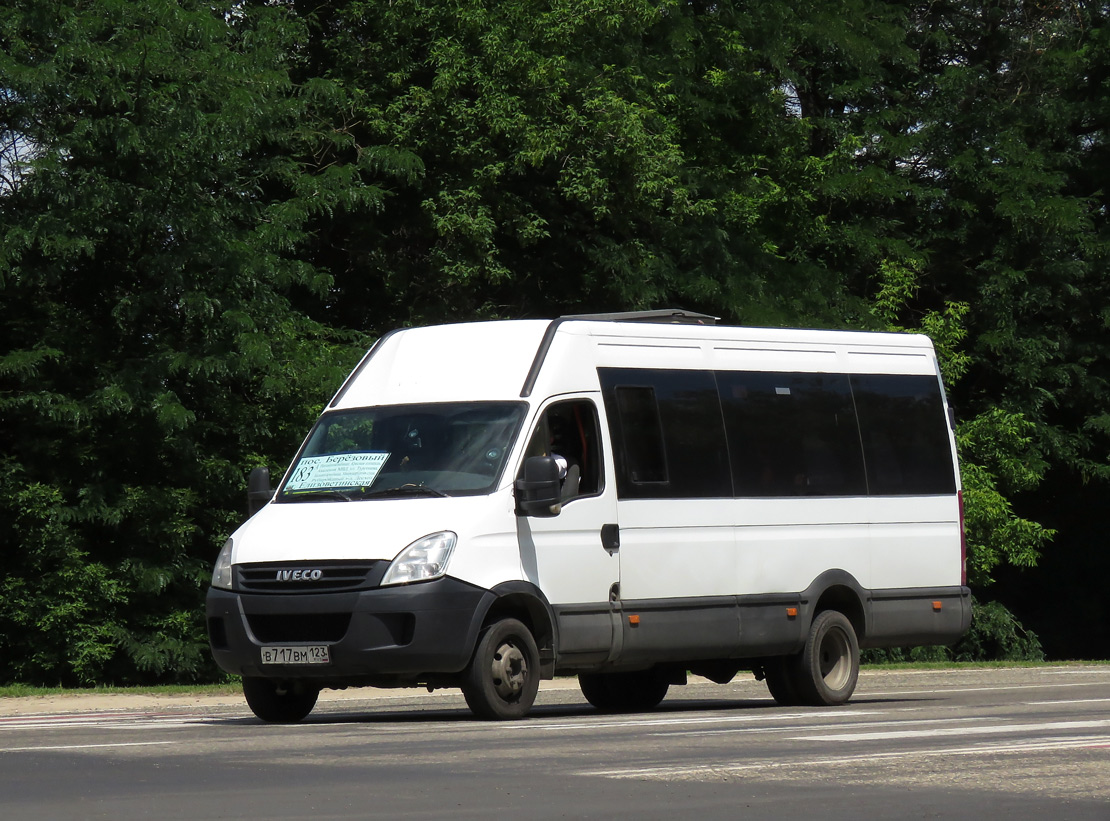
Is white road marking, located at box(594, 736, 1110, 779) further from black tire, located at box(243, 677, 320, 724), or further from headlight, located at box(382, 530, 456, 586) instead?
black tire, located at box(243, 677, 320, 724)

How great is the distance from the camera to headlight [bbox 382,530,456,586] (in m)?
12.6

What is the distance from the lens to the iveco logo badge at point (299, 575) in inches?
503

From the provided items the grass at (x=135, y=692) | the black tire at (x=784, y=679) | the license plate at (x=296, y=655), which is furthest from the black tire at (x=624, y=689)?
the grass at (x=135, y=692)

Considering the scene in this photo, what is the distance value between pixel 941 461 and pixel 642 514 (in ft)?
11.9

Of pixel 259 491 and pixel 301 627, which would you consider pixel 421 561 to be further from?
pixel 259 491

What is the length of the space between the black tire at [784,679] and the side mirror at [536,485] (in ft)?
10.6

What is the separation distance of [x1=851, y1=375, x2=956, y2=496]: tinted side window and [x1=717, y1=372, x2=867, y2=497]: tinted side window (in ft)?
0.56

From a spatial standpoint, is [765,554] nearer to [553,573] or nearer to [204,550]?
[553,573]

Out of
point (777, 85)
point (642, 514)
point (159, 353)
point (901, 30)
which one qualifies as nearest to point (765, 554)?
point (642, 514)

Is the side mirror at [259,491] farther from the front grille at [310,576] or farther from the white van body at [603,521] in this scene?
the front grille at [310,576]

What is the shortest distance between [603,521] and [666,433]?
1.04 metres

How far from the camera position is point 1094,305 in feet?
119

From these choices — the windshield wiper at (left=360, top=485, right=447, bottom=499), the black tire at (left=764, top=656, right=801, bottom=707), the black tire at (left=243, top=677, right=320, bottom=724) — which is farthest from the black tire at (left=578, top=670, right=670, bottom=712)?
the windshield wiper at (left=360, top=485, right=447, bottom=499)

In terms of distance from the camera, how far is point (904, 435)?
16.7 metres
